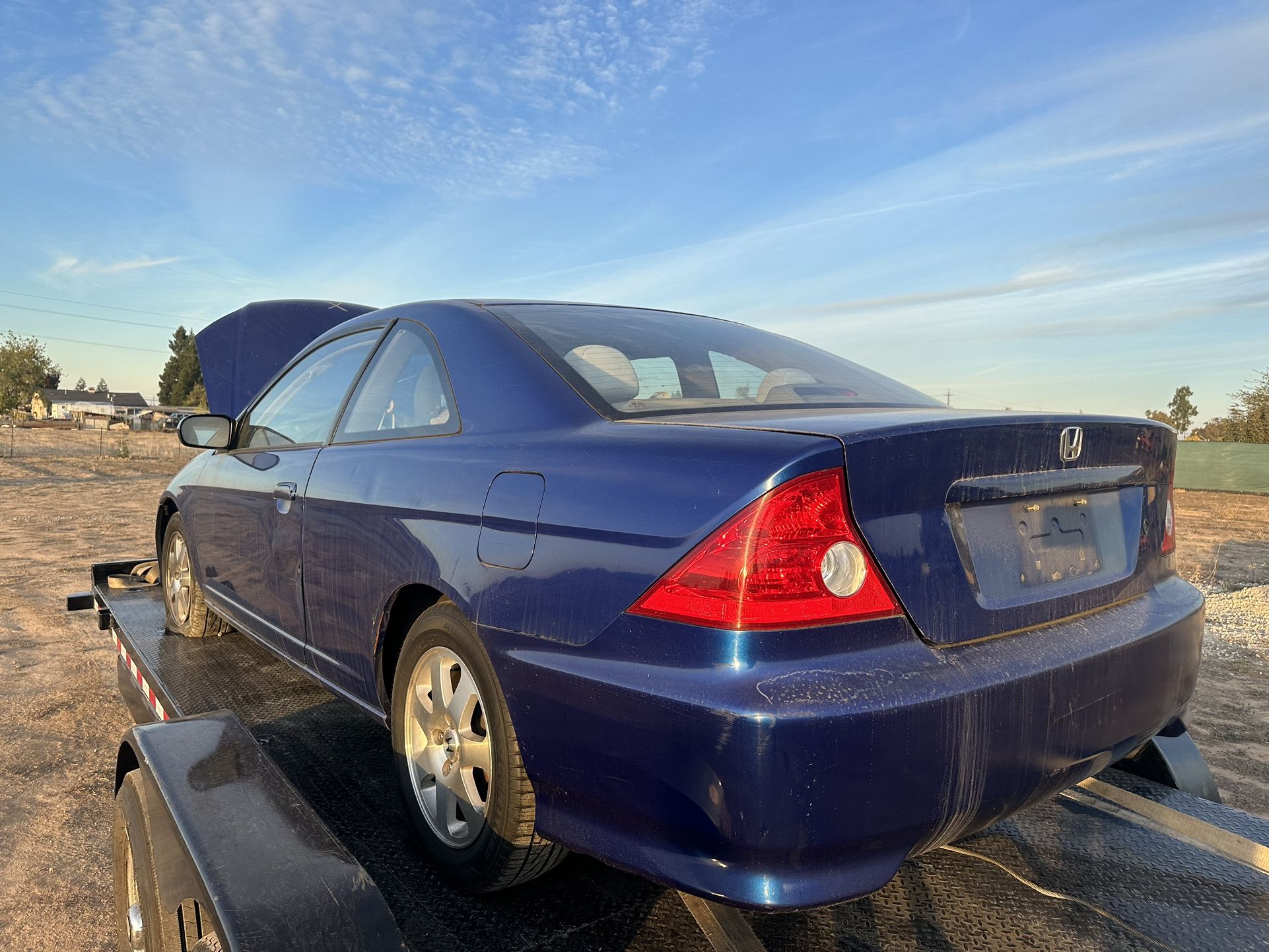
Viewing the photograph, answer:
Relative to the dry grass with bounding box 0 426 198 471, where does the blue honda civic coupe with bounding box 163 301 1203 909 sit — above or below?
above

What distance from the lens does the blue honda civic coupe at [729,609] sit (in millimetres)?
1311

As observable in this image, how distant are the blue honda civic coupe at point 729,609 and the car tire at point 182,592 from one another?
1.74 metres

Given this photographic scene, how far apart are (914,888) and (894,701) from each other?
1.96ft

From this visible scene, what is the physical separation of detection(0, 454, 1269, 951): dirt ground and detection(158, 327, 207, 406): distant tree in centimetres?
9669

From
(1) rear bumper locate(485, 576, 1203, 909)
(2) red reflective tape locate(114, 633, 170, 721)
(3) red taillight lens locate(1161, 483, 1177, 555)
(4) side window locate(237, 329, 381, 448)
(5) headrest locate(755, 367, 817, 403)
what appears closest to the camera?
(1) rear bumper locate(485, 576, 1203, 909)

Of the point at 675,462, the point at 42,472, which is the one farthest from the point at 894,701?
the point at 42,472

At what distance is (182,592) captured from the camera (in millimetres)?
3957

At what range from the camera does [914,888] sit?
1.66 meters

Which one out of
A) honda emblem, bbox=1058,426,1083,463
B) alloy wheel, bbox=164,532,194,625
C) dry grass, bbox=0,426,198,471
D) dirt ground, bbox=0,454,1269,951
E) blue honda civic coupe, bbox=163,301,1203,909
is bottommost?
→ dry grass, bbox=0,426,198,471

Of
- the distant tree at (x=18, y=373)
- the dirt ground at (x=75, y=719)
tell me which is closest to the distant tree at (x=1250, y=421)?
the dirt ground at (x=75, y=719)

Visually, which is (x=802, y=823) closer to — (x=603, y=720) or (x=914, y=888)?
(x=603, y=720)

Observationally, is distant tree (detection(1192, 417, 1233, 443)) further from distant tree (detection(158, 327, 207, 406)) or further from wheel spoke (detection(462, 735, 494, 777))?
distant tree (detection(158, 327, 207, 406))

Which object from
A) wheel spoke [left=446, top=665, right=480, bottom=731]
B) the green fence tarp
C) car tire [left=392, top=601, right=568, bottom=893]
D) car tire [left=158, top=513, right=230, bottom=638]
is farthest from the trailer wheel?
the green fence tarp

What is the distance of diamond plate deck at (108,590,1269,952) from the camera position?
59.4 inches
